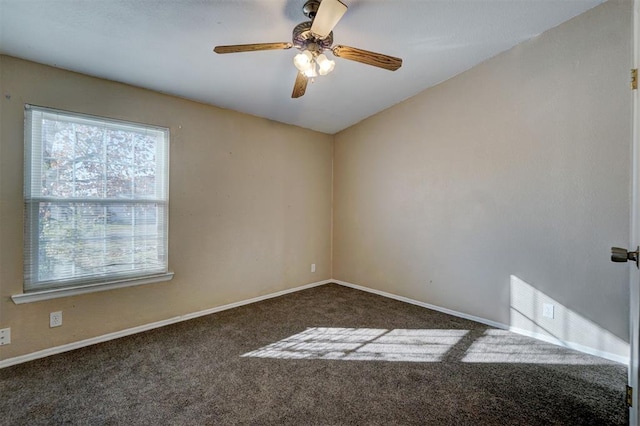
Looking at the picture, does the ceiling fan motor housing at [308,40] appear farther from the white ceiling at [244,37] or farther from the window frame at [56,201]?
the window frame at [56,201]

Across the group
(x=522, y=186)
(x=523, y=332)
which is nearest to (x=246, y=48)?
(x=522, y=186)

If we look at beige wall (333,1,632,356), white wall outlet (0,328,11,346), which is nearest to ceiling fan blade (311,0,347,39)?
beige wall (333,1,632,356)

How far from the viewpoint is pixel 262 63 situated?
2.62 metres

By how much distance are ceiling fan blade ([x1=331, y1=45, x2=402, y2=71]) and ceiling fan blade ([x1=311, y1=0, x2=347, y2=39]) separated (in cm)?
17

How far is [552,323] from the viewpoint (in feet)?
8.70

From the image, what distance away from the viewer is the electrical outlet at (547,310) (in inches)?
104

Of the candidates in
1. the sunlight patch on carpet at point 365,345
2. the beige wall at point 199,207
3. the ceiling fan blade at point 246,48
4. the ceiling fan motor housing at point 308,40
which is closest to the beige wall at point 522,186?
the sunlight patch on carpet at point 365,345

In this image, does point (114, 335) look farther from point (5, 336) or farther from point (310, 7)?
point (310, 7)

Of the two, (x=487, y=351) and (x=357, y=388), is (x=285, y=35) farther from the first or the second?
(x=487, y=351)

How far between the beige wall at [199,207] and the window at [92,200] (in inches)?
3.3

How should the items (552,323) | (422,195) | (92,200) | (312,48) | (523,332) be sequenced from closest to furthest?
(312,48)
(92,200)
(552,323)
(523,332)
(422,195)

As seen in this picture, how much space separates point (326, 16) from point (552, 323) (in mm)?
3170

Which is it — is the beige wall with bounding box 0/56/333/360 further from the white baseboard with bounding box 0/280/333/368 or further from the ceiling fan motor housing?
the ceiling fan motor housing

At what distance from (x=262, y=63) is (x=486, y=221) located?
109 inches
